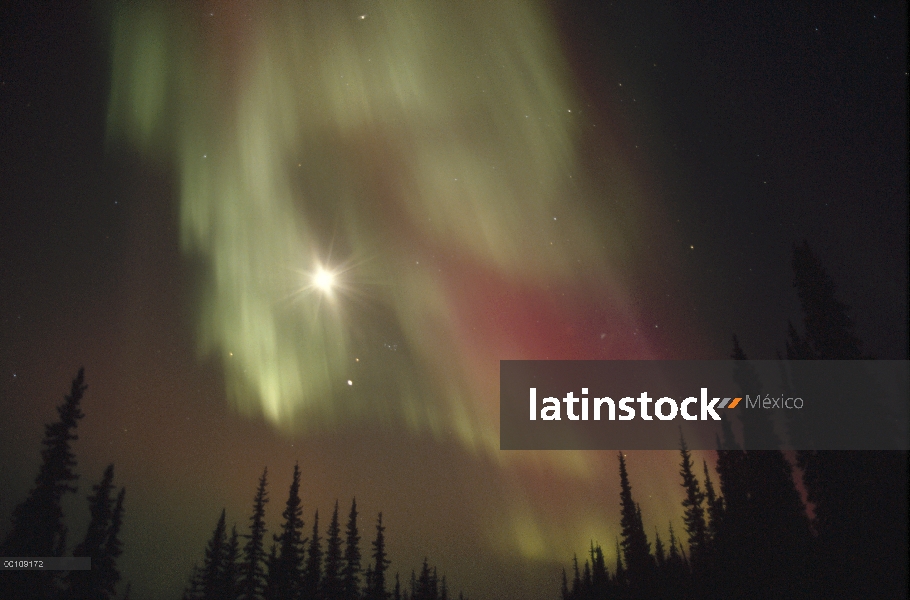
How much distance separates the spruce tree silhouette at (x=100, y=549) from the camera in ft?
126

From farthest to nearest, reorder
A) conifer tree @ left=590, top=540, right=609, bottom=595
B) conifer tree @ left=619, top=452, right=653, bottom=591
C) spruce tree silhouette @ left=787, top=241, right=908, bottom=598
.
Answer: conifer tree @ left=590, top=540, right=609, bottom=595
conifer tree @ left=619, top=452, right=653, bottom=591
spruce tree silhouette @ left=787, top=241, right=908, bottom=598

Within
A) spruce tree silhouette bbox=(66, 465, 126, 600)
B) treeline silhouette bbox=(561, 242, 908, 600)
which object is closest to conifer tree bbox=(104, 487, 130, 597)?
spruce tree silhouette bbox=(66, 465, 126, 600)

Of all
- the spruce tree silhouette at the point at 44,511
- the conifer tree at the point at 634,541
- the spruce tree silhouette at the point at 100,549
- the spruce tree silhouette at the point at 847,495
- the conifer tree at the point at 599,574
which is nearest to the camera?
the spruce tree silhouette at the point at 847,495

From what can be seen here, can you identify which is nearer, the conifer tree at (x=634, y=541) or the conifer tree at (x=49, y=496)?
the conifer tree at (x=49, y=496)

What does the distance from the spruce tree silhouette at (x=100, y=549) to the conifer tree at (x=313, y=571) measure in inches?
677

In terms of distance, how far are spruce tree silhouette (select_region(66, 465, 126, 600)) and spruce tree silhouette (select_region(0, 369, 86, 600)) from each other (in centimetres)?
502

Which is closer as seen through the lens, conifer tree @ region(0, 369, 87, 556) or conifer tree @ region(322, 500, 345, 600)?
conifer tree @ region(0, 369, 87, 556)

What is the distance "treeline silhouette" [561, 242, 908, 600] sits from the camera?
23.2 metres

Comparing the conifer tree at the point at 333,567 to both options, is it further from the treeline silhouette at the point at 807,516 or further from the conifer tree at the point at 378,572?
the treeline silhouette at the point at 807,516

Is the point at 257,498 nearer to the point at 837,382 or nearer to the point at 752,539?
the point at 752,539

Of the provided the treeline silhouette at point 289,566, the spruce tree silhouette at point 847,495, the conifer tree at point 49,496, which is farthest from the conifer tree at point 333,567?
the spruce tree silhouette at point 847,495

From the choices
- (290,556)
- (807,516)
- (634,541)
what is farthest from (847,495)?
(290,556)

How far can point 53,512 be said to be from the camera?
31812mm

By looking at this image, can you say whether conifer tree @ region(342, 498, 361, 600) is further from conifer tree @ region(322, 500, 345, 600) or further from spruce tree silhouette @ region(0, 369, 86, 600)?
spruce tree silhouette @ region(0, 369, 86, 600)
